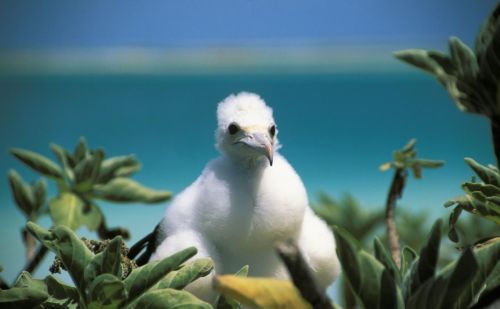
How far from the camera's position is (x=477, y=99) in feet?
2.63

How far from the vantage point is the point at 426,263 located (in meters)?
0.48

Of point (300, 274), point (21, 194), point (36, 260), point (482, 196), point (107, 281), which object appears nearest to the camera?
point (300, 274)

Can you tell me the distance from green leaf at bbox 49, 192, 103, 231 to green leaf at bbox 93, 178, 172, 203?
0.06 metres

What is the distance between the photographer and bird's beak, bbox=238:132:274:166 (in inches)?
33.1

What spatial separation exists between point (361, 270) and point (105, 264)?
0.24 metres

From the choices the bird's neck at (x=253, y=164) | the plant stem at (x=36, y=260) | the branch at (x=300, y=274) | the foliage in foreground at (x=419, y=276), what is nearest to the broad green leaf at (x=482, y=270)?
the foliage in foreground at (x=419, y=276)

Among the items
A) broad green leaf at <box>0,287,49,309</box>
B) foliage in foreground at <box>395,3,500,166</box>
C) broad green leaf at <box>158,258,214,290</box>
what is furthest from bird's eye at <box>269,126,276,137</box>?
broad green leaf at <box>0,287,49,309</box>

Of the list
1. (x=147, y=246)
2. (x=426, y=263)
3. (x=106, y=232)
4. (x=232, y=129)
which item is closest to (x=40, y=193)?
(x=106, y=232)

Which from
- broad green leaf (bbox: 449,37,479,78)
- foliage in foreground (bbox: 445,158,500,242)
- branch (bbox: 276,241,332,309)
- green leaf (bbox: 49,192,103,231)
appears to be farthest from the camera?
green leaf (bbox: 49,192,103,231)

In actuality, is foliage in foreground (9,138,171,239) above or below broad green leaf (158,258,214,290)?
above

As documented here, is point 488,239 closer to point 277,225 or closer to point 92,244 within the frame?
point 277,225

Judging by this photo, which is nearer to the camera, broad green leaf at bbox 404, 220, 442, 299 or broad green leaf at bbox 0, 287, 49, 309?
broad green leaf at bbox 404, 220, 442, 299

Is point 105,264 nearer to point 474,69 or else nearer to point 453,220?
point 453,220

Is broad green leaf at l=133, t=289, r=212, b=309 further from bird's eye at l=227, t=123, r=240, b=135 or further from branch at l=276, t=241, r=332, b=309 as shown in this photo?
bird's eye at l=227, t=123, r=240, b=135
